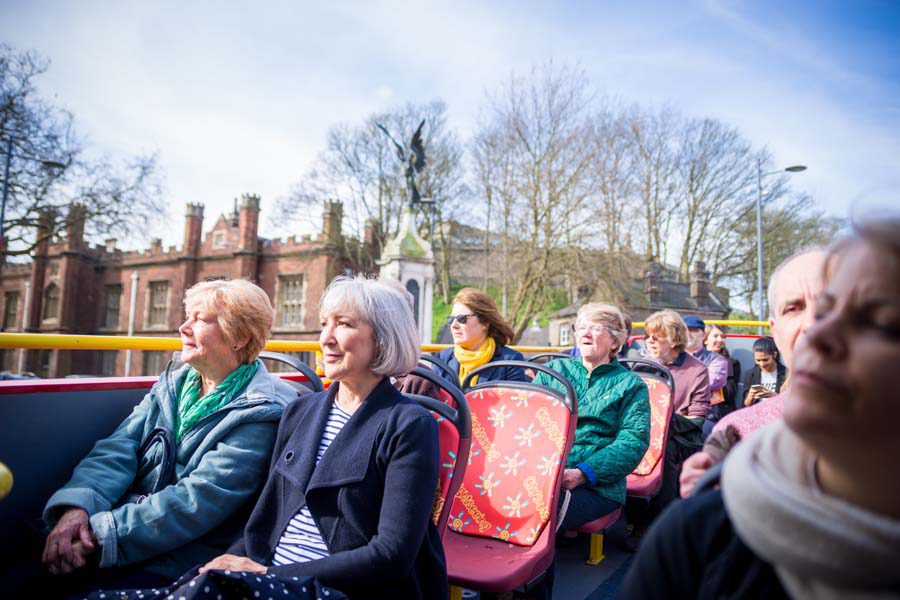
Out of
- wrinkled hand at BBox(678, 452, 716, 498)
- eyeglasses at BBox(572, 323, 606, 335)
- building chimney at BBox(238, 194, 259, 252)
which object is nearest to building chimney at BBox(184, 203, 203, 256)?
building chimney at BBox(238, 194, 259, 252)

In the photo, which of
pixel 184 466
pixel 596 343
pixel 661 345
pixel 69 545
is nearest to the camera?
pixel 69 545

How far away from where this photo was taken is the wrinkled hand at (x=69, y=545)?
1.91m

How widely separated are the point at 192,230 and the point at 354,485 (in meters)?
41.0

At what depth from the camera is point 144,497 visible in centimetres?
214

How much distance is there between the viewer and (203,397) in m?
2.31

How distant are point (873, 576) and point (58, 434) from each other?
2.60m

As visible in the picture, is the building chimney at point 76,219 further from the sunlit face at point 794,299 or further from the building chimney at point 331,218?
the sunlit face at point 794,299

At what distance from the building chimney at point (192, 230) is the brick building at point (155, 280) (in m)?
0.07

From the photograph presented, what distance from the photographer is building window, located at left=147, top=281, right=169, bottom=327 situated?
39562 mm

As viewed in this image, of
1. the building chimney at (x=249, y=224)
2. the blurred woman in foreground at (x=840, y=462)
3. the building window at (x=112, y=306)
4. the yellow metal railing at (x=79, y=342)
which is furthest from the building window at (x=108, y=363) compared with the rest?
the blurred woman in foreground at (x=840, y=462)

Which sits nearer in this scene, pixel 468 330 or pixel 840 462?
pixel 840 462

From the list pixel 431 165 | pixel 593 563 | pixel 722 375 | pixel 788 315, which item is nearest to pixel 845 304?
pixel 788 315

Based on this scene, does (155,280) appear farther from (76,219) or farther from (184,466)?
(184,466)

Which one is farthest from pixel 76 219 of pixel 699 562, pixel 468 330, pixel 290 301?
pixel 699 562
